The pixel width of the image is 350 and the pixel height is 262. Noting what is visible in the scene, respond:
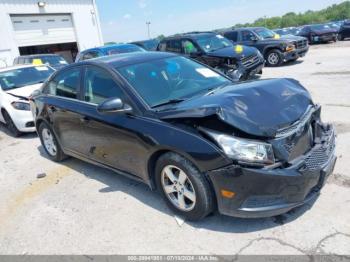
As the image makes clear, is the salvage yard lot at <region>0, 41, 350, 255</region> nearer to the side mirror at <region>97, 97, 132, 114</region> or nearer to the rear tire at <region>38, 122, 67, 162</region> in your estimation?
the rear tire at <region>38, 122, 67, 162</region>

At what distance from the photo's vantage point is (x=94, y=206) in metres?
4.11

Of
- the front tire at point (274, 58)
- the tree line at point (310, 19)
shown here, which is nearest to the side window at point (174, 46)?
the front tire at point (274, 58)

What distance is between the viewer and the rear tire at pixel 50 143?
551 cm

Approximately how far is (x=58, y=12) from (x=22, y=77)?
16881 mm

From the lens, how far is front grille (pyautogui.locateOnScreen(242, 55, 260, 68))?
995cm

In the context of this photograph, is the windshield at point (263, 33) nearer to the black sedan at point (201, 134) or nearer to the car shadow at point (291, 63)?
the car shadow at point (291, 63)

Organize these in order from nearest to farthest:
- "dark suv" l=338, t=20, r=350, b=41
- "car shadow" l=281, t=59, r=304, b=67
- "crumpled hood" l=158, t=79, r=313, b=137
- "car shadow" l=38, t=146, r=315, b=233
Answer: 1. "crumpled hood" l=158, t=79, r=313, b=137
2. "car shadow" l=38, t=146, r=315, b=233
3. "car shadow" l=281, t=59, r=304, b=67
4. "dark suv" l=338, t=20, r=350, b=41

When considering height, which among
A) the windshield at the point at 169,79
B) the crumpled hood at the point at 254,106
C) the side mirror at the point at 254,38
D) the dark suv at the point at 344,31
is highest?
the windshield at the point at 169,79

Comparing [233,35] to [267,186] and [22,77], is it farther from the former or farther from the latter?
[267,186]

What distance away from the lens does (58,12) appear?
76.9 feet

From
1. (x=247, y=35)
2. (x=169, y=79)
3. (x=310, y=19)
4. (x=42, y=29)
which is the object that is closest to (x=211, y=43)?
(x=247, y=35)

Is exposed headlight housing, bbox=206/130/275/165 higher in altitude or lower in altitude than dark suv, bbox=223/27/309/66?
higher

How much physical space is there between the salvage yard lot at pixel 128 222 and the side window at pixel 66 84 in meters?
1.18

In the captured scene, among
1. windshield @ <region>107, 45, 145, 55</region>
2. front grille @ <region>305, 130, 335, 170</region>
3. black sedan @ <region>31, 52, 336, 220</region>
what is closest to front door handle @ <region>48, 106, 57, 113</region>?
black sedan @ <region>31, 52, 336, 220</region>
